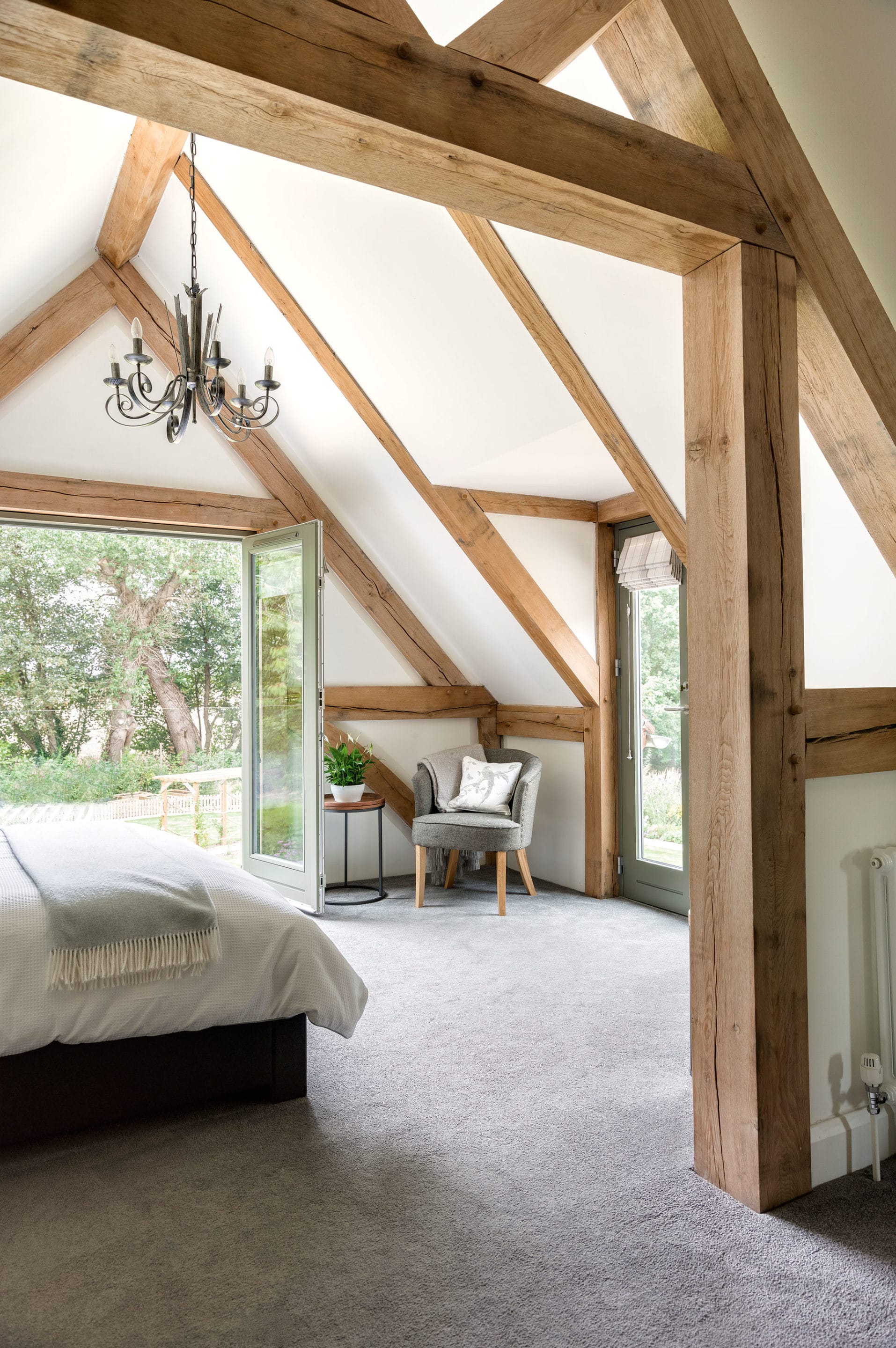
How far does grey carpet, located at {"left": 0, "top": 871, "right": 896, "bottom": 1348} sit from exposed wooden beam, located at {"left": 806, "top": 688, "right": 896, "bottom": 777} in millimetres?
987

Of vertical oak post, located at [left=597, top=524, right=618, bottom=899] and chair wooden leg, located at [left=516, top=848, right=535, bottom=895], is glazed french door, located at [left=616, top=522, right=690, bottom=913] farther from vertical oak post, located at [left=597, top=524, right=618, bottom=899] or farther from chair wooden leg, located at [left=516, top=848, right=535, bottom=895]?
chair wooden leg, located at [left=516, top=848, right=535, bottom=895]

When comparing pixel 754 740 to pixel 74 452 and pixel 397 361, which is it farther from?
pixel 74 452

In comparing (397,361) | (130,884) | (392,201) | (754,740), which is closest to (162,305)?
(397,361)

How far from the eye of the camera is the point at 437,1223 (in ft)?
6.44

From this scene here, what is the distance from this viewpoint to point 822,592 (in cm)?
279

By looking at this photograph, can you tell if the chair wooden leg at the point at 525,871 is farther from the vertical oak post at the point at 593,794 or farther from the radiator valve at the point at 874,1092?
the radiator valve at the point at 874,1092

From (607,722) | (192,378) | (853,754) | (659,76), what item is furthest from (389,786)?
(659,76)

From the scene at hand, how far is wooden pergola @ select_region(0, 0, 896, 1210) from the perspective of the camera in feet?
4.93

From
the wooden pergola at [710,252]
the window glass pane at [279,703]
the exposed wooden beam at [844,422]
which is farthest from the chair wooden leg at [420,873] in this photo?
the exposed wooden beam at [844,422]

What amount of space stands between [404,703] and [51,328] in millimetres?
2807

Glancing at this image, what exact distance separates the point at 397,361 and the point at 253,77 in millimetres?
2393

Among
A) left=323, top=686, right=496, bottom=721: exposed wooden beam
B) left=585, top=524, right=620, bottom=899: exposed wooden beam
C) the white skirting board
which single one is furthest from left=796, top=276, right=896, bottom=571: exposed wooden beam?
left=323, top=686, right=496, bottom=721: exposed wooden beam

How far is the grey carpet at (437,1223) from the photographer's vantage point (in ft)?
5.45

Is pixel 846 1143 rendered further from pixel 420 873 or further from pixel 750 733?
pixel 420 873
